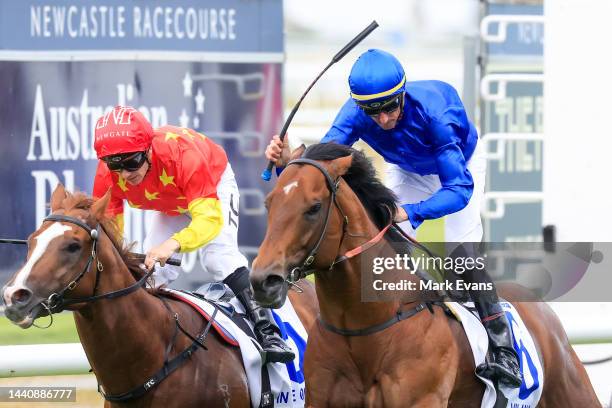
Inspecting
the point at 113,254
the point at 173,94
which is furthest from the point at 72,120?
the point at 113,254

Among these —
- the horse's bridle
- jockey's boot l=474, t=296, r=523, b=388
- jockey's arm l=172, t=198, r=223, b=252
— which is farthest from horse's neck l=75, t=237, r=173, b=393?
jockey's boot l=474, t=296, r=523, b=388

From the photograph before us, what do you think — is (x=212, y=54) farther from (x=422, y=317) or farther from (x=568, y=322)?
(x=422, y=317)

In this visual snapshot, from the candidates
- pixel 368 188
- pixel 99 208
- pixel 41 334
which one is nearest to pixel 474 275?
pixel 368 188

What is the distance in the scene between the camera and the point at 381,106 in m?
4.50

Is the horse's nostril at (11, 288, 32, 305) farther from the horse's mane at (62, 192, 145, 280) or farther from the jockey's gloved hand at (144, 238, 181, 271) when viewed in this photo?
the jockey's gloved hand at (144, 238, 181, 271)

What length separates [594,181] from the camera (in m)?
6.52

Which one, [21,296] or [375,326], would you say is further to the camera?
[375,326]

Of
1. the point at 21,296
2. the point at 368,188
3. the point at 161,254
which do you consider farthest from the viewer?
the point at 161,254

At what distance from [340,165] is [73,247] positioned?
3.19 ft

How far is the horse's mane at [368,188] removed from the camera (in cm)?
429

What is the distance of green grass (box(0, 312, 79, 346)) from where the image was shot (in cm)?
857

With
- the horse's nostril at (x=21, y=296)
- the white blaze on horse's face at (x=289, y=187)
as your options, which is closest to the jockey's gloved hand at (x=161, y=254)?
the horse's nostril at (x=21, y=296)

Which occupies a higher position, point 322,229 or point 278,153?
point 278,153

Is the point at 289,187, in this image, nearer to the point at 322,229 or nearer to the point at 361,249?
the point at 322,229
